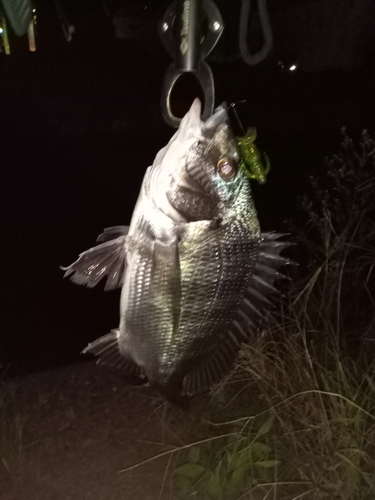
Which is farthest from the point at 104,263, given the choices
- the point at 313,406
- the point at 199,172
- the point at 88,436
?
the point at 88,436

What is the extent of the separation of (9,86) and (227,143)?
415 centimetres

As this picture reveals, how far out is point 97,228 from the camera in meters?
3.95

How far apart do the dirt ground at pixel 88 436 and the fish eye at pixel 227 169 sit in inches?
62.0

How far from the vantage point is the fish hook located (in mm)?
832

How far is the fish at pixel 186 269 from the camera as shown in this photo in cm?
89

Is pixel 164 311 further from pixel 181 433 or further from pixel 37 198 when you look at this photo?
pixel 37 198

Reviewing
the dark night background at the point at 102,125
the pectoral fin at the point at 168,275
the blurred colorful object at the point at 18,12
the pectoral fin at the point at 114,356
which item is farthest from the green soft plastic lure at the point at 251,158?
the dark night background at the point at 102,125

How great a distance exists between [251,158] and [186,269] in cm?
21

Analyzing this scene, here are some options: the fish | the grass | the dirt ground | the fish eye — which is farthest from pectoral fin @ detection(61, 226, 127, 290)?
the dirt ground

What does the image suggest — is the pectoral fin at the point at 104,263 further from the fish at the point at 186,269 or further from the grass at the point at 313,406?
the grass at the point at 313,406

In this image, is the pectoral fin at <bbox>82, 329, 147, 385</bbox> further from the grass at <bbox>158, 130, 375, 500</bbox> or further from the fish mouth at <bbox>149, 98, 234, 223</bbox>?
the grass at <bbox>158, 130, 375, 500</bbox>

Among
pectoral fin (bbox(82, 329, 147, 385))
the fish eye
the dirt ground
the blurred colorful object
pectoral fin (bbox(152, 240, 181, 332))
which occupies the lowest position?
the dirt ground

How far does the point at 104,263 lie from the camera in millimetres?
931

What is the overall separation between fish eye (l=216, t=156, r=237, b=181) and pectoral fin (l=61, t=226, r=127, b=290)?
20 cm
